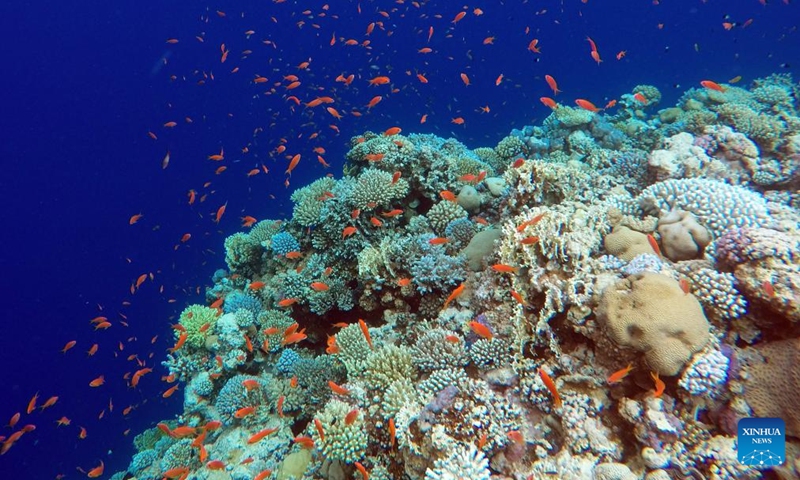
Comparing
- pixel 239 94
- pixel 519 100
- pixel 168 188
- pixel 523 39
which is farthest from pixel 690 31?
pixel 168 188

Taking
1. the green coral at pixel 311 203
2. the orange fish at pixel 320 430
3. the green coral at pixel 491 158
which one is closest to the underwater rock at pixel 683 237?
the orange fish at pixel 320 430

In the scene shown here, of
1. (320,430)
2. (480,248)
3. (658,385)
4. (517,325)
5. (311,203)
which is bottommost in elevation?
(658,385)

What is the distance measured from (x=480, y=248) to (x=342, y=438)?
12.1 ft

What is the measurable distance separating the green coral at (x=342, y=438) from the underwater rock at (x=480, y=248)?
2995mm

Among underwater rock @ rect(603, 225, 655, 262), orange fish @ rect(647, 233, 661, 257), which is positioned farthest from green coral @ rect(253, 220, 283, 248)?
orange fish @ rect(647, 233, 661, 257)

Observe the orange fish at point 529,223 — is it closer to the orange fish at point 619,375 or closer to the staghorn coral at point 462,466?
the orange fish at point 619,375

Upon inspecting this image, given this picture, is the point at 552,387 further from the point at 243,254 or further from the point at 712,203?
the point at 243,254

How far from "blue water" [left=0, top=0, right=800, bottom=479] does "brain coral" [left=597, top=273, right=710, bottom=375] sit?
1391 inches

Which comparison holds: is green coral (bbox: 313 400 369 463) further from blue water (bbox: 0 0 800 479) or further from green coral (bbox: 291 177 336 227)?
blue water (bbox: 0 0 800 479)

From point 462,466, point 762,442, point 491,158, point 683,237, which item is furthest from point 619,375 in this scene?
point 491,158

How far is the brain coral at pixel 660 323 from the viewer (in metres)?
3.41

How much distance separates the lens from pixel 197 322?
880 centimetres

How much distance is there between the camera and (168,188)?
62.7m

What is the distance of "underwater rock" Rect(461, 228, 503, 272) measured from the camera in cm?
647
